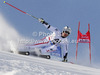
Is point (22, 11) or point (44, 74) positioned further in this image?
point (22, 11)

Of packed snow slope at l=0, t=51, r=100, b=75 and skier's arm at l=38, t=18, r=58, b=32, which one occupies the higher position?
skier's arm at l=38, t=18, r=58, b=32

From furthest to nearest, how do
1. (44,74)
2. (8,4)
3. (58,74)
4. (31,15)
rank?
(8,4)
(31,15)
(58,74)
(44,74)

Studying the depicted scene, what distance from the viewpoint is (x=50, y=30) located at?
10562 millimetres

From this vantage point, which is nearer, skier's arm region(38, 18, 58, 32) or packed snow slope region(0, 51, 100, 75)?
packed snow slope region(0, 51, 100, 75)

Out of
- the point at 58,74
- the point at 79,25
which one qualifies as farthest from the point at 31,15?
the point at 58,74

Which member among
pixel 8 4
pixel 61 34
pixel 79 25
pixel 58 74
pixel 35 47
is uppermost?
pixel 8 4

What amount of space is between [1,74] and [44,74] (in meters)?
0.97

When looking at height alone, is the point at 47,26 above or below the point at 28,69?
above

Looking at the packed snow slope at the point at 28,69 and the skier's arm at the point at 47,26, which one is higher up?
the skier's arm at the point at 47,26

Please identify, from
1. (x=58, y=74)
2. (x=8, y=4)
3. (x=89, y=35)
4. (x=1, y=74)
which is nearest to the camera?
(x=1, y=74)

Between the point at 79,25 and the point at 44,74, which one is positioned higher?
the point at 79,25

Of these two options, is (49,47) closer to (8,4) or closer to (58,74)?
(8,4)

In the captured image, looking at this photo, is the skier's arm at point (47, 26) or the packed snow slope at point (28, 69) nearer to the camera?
the packed snow slope at point (28, 69)

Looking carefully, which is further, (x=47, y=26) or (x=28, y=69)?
(x=47, y=26)
